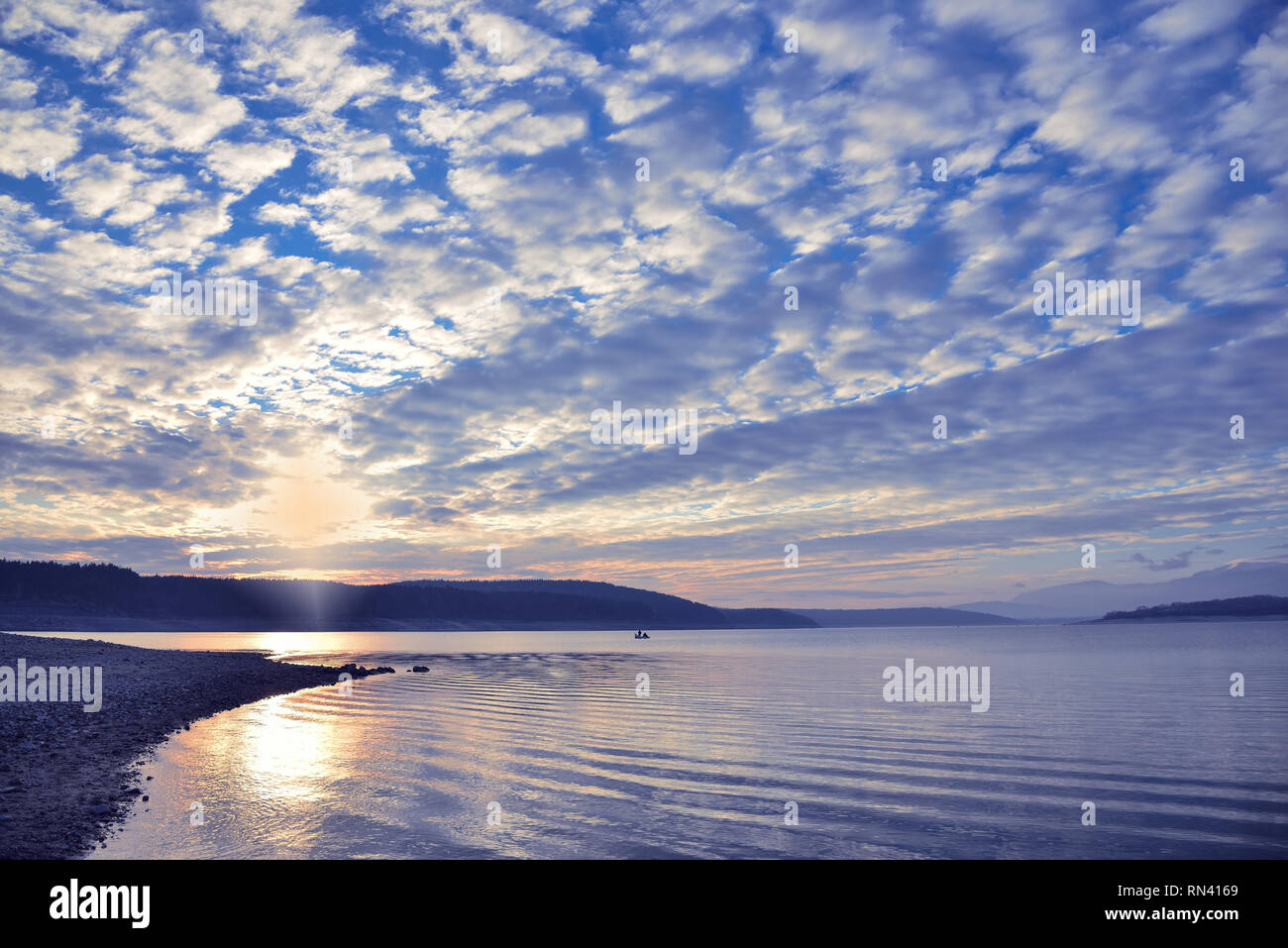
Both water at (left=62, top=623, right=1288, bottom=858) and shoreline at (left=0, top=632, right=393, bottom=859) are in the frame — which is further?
shoreline at (left=0, top=632, right=393, bottom=859)

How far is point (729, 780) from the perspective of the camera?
2136 cm

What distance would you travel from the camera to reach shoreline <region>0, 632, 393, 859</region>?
Answer: 15.5 m

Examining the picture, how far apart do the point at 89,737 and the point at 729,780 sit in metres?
22.7

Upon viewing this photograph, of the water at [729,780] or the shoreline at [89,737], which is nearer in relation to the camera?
the water at [729,780]

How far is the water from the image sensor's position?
50.1ft

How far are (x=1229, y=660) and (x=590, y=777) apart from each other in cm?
7593

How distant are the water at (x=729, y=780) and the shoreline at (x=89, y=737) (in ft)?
3.12

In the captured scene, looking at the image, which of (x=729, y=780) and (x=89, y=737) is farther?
(x=89, y=737)

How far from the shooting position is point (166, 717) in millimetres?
35188

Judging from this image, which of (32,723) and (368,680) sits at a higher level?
(32,723)

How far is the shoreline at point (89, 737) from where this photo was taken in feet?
50.9

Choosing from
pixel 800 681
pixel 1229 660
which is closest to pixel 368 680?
pixel 800 681

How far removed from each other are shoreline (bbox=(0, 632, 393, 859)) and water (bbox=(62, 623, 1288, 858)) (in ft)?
3.12
